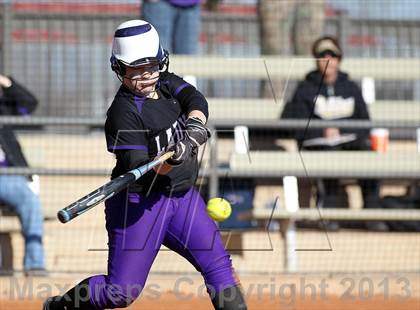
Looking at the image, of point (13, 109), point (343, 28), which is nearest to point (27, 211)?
point (13, 109)

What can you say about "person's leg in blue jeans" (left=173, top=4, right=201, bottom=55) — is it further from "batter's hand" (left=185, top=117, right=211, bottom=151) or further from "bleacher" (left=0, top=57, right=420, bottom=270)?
"batter's hand" (left=185, top=117, right=211, bottom=151)

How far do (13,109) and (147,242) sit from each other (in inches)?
157

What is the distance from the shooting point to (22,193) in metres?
8.52

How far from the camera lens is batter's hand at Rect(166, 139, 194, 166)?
5.11 meters

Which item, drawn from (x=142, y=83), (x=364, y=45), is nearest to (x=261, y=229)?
(x=364, y=45)

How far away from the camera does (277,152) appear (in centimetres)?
900

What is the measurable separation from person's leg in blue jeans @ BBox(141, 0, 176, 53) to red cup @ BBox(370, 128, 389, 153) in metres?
2.11

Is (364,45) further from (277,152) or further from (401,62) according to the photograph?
(277,152)

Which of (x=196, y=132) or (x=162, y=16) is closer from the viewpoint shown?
(x=196, y=132)

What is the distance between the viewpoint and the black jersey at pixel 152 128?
209 inches

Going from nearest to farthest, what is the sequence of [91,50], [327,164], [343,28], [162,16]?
[327,164] < [162,16] < [91,50] < [343,28]

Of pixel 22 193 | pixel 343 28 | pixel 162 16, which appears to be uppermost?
pixel 162 16

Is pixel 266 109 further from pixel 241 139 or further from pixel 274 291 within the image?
pixel 274 291

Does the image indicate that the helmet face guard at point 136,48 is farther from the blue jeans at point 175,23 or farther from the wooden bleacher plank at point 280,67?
the blue jeans at point 175,23
